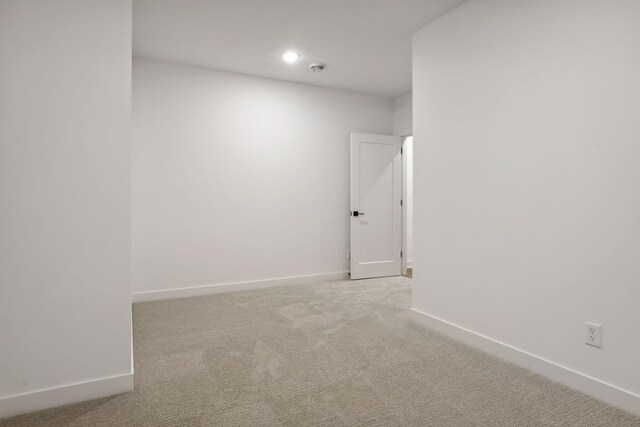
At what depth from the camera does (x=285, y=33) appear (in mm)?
3416

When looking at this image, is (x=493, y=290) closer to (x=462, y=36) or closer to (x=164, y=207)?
(x=462, y=36)

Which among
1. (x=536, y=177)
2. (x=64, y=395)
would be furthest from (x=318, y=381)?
(x=536, y=177)

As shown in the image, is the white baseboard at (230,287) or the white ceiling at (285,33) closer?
the white ceiling at (285,33)

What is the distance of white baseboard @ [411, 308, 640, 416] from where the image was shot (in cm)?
191

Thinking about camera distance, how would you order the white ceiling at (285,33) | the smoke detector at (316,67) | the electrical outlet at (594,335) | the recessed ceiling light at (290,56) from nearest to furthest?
the electrical outlet at (594,335), the white ceiling at (285,33), the recessed ceiling light at (290,56), the smoke detector at (316,67)

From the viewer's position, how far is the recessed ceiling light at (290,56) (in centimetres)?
388

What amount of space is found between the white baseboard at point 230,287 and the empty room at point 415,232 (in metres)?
0.07

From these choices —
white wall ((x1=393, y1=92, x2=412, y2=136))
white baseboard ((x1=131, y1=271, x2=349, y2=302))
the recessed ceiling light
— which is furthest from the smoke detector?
white baseboard ((x1=131, y1=271, x2=349, y2=302))

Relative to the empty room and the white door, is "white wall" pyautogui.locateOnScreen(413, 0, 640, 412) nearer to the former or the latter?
the empty room

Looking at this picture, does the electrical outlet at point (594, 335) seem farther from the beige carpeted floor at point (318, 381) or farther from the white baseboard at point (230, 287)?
the white baseboard at point (230, 287)

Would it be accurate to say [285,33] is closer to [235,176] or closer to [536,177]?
[235,176]

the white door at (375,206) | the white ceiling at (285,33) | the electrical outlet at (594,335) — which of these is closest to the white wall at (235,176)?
the white door at (375,206)

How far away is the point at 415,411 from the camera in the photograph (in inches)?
73.7

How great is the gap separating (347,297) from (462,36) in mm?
2817
